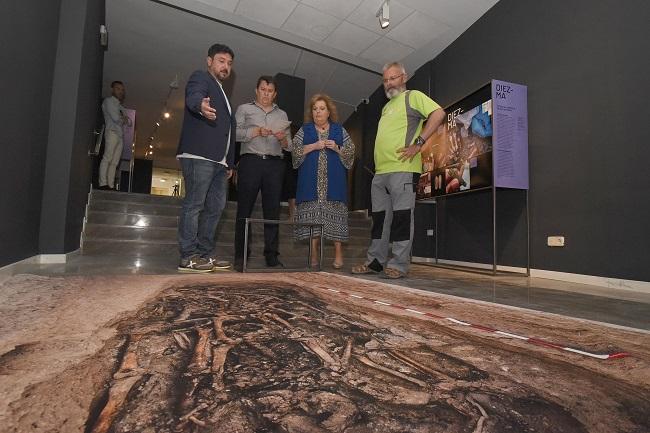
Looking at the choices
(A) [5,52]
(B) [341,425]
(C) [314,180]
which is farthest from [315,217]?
(B) [341,425]

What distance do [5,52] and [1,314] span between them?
119cm

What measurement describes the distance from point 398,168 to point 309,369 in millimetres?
1753

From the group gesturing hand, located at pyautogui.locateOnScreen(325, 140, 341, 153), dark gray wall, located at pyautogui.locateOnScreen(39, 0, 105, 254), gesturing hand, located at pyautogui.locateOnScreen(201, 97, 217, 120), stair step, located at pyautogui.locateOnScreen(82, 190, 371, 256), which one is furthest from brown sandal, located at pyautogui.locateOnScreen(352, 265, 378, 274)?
dark gray wall, located at pyautogui.locateOnScreen(39, 0, 105, 254)

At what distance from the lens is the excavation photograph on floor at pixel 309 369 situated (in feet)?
1.58

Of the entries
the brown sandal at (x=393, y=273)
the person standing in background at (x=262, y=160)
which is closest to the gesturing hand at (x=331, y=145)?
the person standing in background at (x=262, y=160)

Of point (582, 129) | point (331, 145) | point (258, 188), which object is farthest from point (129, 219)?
point (582, 129)

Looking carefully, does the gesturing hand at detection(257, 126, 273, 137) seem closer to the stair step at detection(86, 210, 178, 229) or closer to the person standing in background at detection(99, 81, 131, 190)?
the stair step at detection(86, 210, 178, 229)

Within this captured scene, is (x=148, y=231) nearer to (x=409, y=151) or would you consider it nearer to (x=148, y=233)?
(x=148, y=233)

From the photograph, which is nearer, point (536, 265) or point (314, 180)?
point (314, 180)

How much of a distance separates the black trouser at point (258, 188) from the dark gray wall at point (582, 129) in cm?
225

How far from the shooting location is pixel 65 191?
2.35 meters

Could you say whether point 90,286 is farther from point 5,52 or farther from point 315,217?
point 315,217

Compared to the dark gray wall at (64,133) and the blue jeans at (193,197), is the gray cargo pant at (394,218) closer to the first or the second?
the blue jeans at (193,197)

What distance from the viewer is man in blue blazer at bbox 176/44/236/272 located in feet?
6.78
